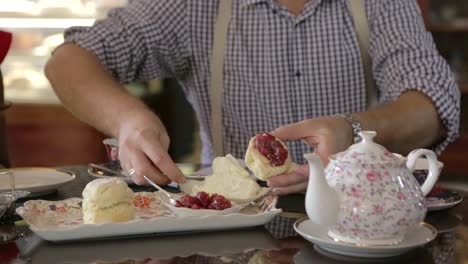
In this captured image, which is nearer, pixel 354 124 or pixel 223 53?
pixel 354 124

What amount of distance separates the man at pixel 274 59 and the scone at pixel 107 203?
0.79 meters

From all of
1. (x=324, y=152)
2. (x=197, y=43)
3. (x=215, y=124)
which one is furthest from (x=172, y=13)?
(x=324, y=152)

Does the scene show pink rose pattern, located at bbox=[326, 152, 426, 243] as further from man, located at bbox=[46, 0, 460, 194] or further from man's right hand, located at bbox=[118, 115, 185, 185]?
man, located at bbox=[46, 0, 460, 194]

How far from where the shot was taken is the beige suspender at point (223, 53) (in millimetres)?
2455

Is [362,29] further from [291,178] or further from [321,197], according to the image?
[321,197]

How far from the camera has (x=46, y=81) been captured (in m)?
4.64

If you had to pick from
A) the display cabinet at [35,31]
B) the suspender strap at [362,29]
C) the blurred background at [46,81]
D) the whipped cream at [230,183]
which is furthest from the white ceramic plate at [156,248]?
the display cabinet at [35,31]

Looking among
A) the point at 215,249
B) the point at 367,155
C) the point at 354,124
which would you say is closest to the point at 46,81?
the point at 354,124

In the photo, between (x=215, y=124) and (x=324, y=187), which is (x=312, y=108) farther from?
(x=324, y=187)

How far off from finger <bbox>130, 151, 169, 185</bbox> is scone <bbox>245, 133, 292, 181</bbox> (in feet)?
0.61

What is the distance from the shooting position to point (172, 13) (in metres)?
2.45

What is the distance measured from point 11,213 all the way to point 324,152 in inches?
23.9

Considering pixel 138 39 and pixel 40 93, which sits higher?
pixel 138 39

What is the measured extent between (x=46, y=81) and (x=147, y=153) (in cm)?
310
